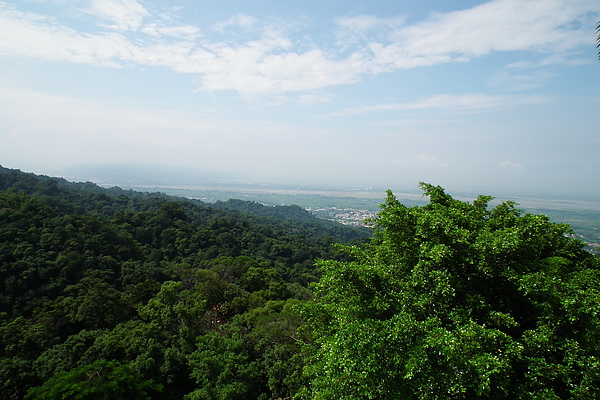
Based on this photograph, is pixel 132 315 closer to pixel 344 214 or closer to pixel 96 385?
pixel 96 385

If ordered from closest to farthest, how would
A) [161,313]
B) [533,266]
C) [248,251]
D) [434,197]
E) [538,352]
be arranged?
1. [538,352]
2. [533,266]
3. [434,197]
4. [161,313]
5. [248,251]

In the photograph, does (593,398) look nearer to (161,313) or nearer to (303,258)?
(161,313)

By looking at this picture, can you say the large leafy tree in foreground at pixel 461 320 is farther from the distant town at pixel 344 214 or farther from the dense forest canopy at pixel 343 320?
the distant town at pixel 344 214

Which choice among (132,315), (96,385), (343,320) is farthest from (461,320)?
(132,315)

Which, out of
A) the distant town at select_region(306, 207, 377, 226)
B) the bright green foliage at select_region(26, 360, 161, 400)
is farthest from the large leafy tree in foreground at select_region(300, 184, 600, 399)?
the distant town at select_region(306, 207, 377, 226)

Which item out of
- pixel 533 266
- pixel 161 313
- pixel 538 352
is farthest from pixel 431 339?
pixel 161 313

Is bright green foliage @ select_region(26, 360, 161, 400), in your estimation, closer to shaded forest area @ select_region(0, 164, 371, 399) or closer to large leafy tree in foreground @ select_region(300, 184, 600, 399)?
shaded forest area @ select_region(0, 164, 371, 399)

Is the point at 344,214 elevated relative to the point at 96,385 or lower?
lower
